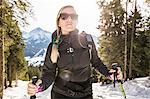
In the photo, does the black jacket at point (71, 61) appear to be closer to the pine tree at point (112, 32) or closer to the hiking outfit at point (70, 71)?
the hiking outfit at point (70, 71)

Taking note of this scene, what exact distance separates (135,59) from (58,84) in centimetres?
3383

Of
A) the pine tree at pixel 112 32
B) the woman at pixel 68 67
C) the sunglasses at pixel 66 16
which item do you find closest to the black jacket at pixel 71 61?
the woman at pixel 68 67

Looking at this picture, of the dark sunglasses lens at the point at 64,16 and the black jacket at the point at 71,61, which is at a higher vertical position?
the dark sunglasses lens at the point at 64,16

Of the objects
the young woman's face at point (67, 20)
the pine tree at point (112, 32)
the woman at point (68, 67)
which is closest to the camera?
the woman at point (68, 67)

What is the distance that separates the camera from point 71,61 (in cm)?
455

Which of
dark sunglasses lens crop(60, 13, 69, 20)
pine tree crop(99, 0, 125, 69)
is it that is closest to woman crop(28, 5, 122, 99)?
dark sunglasses lens crop(60, 13, 69, 20)

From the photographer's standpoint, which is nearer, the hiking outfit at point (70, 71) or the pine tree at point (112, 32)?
the hiking outfit at point (70, 71)

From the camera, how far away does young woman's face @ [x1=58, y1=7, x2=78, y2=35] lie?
4723mm

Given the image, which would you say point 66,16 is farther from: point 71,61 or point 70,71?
point 70,71

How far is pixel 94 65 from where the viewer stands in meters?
4.83

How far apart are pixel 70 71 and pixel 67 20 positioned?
672 millimetres

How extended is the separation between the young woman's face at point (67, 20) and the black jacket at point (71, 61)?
0.08 meters

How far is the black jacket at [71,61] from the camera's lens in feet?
14.9

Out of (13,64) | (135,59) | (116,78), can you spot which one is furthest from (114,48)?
(116,78)
